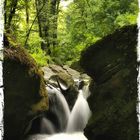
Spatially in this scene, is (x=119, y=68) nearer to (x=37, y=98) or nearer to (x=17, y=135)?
(x=37, y=98)

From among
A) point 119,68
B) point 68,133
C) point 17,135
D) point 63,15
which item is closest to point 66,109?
point 68,133

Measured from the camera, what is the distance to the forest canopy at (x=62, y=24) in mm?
15212

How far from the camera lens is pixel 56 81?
13219mm

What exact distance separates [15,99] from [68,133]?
361cm

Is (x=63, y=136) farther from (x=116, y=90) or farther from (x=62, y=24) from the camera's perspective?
(x=62, y=24)

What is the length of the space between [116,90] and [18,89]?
238cm

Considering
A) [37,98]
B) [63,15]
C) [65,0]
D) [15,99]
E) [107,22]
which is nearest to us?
[15,99]

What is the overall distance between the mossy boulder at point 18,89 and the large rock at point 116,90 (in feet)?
5.03

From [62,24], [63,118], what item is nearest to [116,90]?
[63,118]

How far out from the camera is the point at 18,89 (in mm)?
8203

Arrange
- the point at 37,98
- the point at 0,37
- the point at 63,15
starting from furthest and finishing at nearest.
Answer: the point at 63,15, the point at 37,98, the point at 0,37

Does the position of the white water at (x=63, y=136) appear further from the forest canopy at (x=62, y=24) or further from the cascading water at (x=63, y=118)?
the forest canopy at (x=62, y=24)

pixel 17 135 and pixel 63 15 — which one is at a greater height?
pixel 63 15

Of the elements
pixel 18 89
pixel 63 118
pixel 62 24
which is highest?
pixel 62 24
